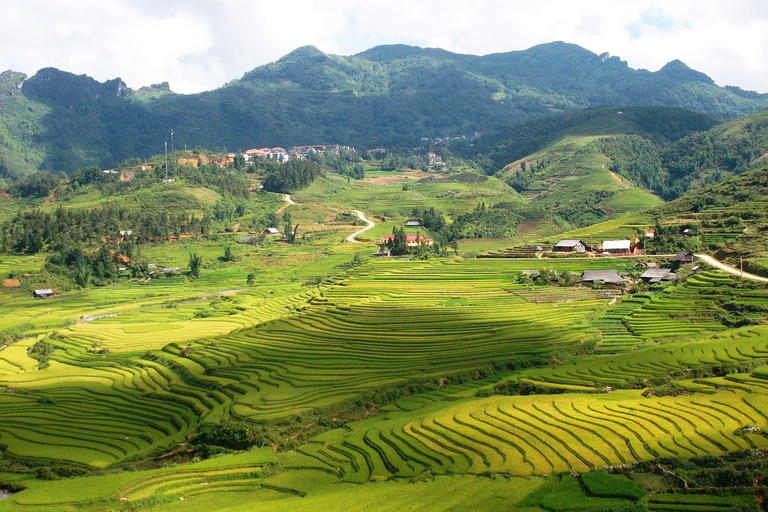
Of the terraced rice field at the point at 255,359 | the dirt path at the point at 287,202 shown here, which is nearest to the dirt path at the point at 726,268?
the terraced rice field at the point at 255,359

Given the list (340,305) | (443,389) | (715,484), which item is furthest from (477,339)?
(715,484)

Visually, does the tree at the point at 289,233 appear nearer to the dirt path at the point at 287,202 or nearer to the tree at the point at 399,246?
the dirt path at the point at 287,202

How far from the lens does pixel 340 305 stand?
55.9 meters

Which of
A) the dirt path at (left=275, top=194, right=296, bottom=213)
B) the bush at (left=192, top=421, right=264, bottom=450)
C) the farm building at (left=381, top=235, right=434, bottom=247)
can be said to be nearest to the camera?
the bush at (left=192, top=421, right=264, bottom=450)

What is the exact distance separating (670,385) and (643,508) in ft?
43.0

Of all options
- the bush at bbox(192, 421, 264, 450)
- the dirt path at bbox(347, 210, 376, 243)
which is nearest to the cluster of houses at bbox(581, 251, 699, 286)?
the bush at bbox(192, 421, 264, 450)

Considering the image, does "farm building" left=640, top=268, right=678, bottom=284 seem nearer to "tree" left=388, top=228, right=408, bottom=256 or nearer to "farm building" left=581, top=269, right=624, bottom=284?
"farm building" left=581, top=269, right=624, bottom=284

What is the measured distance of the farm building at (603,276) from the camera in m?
57.2

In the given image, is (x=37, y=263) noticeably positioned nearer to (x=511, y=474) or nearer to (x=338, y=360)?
(x=338, y=360)

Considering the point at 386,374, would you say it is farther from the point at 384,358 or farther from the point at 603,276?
the point at 603,276

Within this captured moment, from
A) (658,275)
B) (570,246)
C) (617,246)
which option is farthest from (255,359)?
(617,246)

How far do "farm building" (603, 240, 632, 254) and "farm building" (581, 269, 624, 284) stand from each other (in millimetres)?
9850

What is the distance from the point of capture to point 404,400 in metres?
37.1

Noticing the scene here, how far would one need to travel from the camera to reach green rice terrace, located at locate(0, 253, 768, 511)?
→ 81.1 ft
